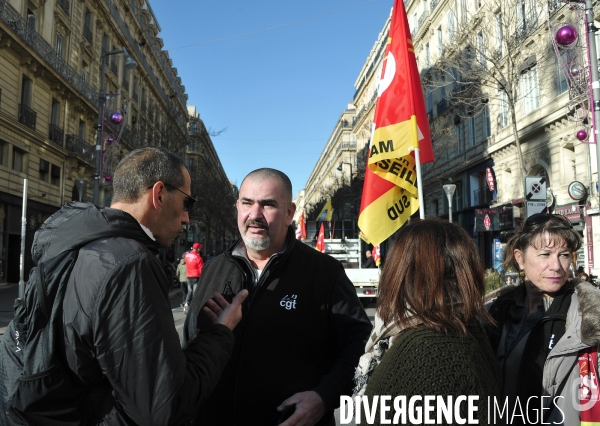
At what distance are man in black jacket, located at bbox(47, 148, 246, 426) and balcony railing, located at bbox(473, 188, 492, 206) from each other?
1102 inches

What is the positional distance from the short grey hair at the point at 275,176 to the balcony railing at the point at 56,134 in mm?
25830

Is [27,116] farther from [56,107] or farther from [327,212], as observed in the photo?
[327,212]

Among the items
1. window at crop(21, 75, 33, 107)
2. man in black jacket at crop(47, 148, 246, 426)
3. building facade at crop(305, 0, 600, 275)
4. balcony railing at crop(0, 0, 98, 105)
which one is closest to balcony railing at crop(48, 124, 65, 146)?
window at crop(21, 75, 33, 107)

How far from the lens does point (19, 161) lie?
2230 centimetres

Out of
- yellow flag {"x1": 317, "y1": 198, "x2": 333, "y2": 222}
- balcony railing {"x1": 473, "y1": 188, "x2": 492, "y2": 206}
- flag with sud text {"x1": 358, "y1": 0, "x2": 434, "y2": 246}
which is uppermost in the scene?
balcony railing {"x1": 473, "y1": 188, "x2": 492, "y2": 206}

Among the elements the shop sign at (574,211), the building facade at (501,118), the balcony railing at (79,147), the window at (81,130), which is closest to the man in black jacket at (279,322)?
the building facade at (501,118)

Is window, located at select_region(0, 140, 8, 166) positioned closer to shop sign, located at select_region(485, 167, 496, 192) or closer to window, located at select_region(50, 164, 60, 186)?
window, located at select_region(50, 164, 60, 186)

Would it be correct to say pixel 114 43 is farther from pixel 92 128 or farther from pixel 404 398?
pixel 404 398

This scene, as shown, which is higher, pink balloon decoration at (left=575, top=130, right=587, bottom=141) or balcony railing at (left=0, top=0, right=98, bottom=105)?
balcony railing at (left=0, top=0, right=98, bottom=105)

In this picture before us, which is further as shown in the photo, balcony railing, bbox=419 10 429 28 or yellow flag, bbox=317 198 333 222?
balcony railing, bbox=419 10 429 28

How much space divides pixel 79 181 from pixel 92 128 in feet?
51.2

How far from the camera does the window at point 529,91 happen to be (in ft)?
71.5

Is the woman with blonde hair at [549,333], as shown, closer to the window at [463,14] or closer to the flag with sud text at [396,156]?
the flag with sud text at [396,156]

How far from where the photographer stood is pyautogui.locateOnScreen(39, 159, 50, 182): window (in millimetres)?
24406
